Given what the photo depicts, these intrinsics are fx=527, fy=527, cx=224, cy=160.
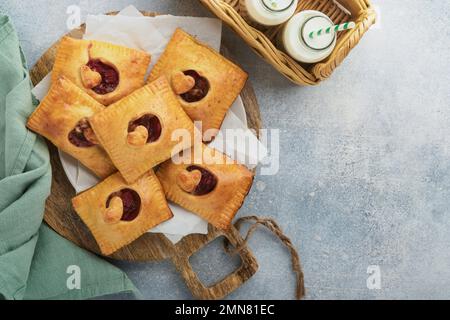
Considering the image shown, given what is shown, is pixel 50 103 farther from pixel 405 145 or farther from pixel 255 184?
pixel 405 145

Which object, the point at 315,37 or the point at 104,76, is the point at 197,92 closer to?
the point at 104,76

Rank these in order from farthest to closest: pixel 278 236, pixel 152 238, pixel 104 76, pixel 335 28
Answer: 1. pixel 278 236
2. pixel 152 238
3. pixel 104 76
4. pixel 335 28

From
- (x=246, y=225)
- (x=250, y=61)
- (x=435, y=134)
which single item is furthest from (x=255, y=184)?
(x=435, y=134)

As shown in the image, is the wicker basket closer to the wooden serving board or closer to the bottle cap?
the bottle cap

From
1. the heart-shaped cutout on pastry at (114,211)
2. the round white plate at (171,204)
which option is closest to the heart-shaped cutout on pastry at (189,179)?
the round white plate at (171,204)

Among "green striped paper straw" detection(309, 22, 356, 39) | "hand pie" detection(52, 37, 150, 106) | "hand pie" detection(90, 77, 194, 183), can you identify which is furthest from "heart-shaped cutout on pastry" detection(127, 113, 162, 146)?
"green striped paper straw" detection(309, 22, 356, 39)

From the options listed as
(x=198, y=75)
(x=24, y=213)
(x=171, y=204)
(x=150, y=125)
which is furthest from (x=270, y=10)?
(x=24, y=213)
